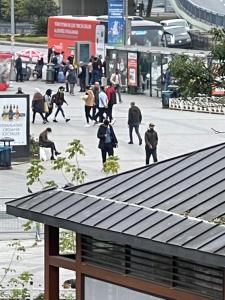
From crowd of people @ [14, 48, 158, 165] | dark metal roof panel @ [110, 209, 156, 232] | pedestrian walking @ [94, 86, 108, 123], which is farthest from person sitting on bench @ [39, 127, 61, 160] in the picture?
dark metal roof panel @ [110, 209, 156, 232]

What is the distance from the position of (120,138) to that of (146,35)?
28.7m

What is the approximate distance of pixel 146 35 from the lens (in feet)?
219

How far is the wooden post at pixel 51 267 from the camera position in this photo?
13.2 meters

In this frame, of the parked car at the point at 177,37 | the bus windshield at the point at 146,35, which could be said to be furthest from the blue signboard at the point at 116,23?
the parked car at the point at 177,37

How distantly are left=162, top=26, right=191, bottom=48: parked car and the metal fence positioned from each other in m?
13.9

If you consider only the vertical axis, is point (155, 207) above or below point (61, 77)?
above

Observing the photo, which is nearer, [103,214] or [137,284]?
[137,284]

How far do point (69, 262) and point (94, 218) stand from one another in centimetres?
89

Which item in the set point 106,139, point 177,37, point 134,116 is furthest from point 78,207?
point 177,37

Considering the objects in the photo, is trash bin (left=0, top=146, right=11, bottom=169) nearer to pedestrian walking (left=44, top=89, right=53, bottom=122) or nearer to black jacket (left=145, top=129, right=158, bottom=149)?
black jacket (left=145, top=129, right=158, bottom=149)

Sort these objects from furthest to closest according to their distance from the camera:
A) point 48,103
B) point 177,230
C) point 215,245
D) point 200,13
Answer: point 200,13 → point 48,103 → point 177,230 → point 215,245

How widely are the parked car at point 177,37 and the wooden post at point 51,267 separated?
56.9m

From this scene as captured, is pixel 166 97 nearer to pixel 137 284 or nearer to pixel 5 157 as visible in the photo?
pixel 5 157

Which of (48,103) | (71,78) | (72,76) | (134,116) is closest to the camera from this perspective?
(134,116)
